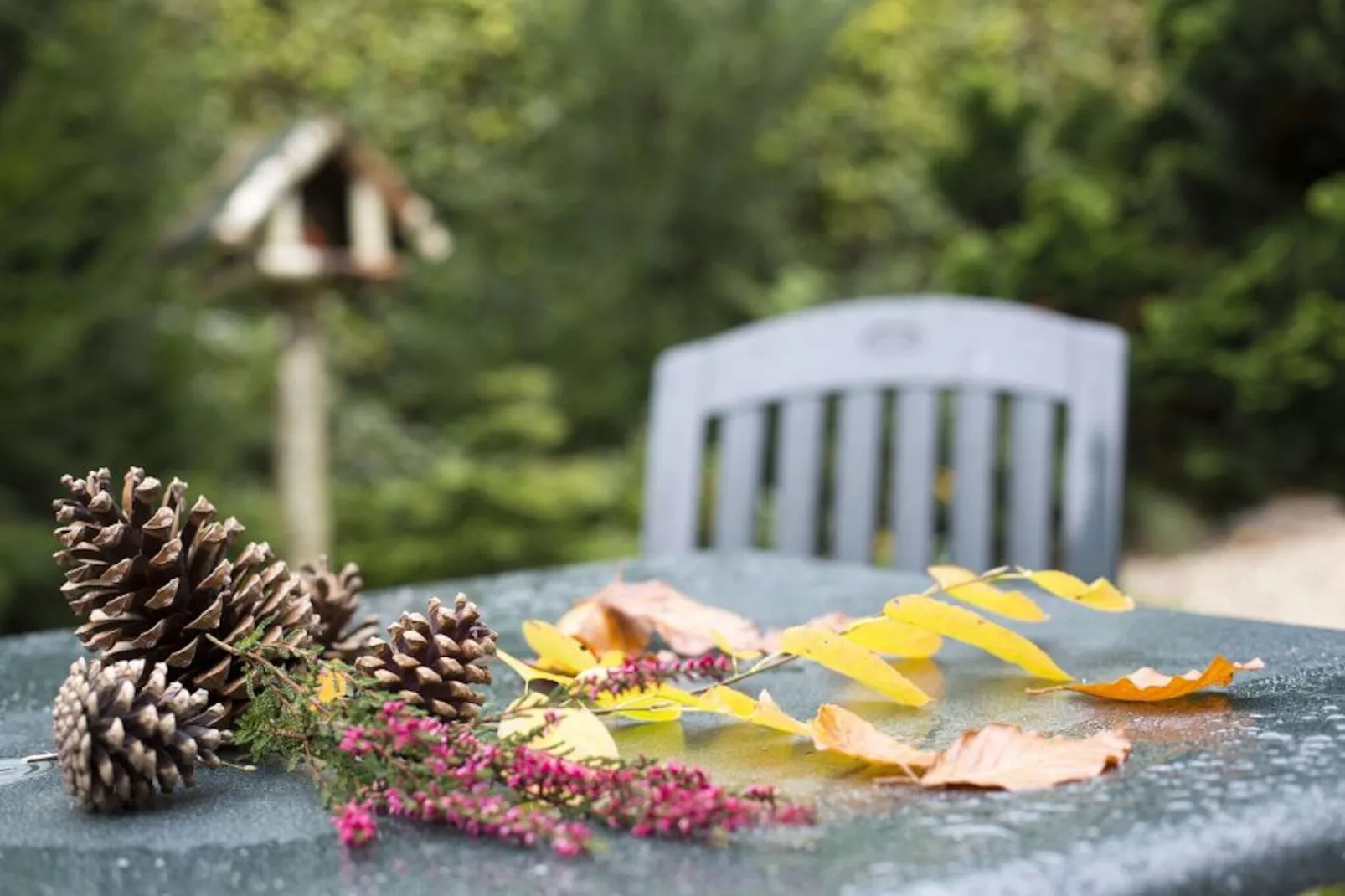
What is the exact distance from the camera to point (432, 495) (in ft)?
16.3

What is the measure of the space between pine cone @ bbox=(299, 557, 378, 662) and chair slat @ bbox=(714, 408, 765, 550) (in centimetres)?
94

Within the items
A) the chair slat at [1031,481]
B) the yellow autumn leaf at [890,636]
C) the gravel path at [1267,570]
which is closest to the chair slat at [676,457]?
the chair slat at [1031,481]

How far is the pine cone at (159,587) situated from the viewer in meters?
0.69

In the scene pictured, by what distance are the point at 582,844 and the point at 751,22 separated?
244 inches

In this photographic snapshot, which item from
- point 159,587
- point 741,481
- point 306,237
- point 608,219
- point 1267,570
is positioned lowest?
point 1267,570

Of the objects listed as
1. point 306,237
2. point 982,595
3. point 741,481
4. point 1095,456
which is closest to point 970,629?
point 982,595

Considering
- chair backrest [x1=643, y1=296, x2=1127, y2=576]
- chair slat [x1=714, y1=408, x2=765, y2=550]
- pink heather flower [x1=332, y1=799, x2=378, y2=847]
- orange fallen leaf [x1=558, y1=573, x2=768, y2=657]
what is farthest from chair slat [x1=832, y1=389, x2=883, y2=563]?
pink heather flower [x1=332, y1=799, x2=378, y2=847]

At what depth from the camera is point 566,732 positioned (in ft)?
2.00

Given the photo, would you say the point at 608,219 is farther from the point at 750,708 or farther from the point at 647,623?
the point at 750,708

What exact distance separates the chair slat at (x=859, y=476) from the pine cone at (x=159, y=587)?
108 cm

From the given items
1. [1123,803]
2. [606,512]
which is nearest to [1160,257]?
[606,512]

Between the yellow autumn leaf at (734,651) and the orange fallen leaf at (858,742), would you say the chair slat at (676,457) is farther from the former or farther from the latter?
the orange fallen leaf at (858,742)

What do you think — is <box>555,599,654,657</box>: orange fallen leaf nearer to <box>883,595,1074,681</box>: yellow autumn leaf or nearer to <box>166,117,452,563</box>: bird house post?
<box>883,595,1074,681</box>: yellow autumn leaf

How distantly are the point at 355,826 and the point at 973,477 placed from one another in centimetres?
123
